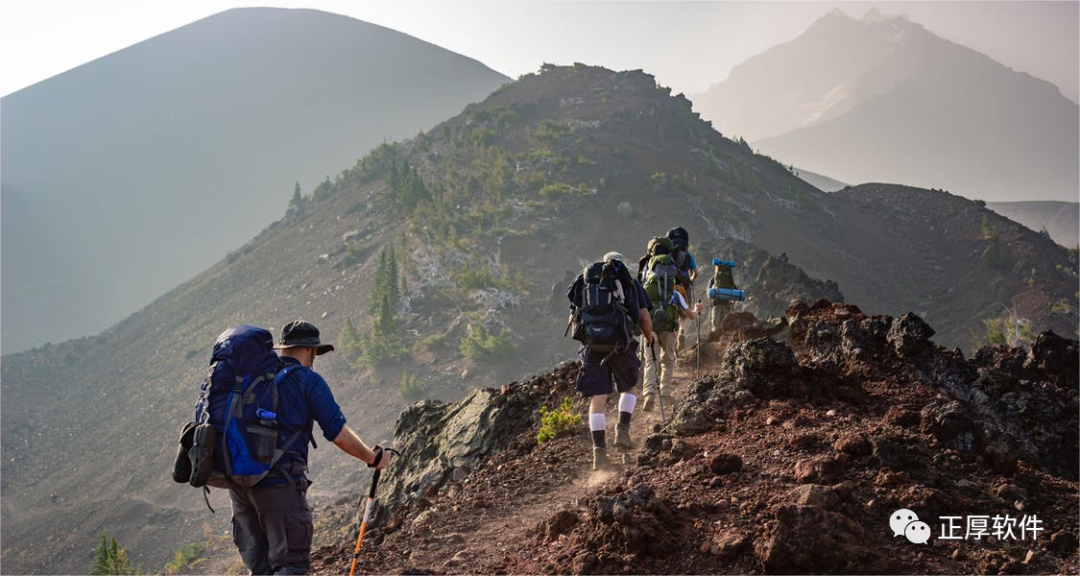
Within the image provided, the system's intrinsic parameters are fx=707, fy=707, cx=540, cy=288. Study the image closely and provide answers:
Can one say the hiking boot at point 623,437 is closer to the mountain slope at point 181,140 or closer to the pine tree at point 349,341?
the pine tree at point 349,341

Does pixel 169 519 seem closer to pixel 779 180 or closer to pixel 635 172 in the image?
A: pixel 635 172

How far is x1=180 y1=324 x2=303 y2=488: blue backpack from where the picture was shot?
4.18m

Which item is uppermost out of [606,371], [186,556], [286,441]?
[286,441]

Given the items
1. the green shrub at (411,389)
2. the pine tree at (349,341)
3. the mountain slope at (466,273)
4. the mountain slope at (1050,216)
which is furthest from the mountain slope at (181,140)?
the mountain slope at (1050,216)

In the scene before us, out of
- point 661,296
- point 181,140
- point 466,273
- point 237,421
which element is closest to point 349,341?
point 466,273

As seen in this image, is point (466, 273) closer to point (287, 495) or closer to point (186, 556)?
point (186, 556)

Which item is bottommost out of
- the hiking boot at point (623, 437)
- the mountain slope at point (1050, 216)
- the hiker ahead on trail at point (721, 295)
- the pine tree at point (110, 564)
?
the pine tree at point (110, 564)

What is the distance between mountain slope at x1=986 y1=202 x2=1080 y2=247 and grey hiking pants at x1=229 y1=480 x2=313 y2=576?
586 feet

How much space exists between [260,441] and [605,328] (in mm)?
3544

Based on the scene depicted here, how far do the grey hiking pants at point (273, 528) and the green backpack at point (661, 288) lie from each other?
17.8 feet

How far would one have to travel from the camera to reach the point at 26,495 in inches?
1487

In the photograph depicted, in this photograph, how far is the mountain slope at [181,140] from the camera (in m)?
107

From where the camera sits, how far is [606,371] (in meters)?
7.00

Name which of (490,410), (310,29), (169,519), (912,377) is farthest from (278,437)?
(310,29)
